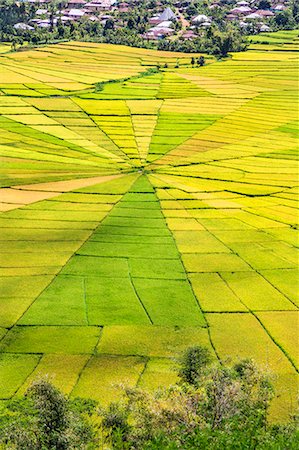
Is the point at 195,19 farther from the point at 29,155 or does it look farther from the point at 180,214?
the point at 180,214

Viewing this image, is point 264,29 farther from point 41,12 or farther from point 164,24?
point 41,12

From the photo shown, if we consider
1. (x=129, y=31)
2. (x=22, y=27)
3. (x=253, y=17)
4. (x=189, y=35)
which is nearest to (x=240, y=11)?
(x=253, y=17)

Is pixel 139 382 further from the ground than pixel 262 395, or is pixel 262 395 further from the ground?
pixel 262 395

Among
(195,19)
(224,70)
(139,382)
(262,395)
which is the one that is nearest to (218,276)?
(139,382)

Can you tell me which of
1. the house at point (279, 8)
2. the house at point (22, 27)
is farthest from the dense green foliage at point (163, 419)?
the house at point (279, 8)

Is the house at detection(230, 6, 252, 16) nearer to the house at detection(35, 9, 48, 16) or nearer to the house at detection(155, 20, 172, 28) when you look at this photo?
the house at detection(155, 20, 172, 28)

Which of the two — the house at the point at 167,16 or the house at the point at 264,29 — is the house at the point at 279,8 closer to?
the house at the point at 264,29
